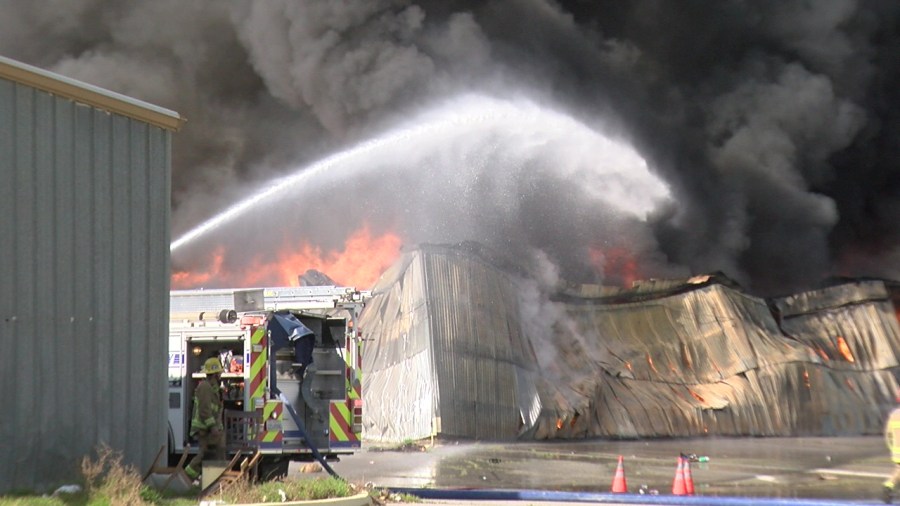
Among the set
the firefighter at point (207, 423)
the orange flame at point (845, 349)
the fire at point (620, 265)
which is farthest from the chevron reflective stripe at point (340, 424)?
the orange flame at point (845, 349)

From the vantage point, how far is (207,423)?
10.6 meters

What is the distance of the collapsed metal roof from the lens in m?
24.0

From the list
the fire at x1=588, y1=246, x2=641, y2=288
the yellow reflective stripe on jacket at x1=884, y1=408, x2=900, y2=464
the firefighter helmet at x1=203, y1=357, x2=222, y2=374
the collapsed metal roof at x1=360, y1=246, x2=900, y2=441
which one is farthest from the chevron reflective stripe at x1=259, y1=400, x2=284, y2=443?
the fire at x1=588, y1=246, x2=641, y2=288

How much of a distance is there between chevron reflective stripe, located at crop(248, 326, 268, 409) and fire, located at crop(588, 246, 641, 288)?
78.4 ft

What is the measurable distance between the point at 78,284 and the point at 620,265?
26844 mm

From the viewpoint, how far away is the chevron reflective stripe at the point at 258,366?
10992 mm

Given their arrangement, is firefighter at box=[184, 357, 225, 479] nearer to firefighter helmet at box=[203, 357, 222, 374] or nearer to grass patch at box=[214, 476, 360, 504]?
firefighter helmet at box=[203, 357, 222, 374]

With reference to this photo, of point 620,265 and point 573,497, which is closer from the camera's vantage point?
point 573,497

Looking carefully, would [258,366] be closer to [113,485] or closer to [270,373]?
[270,373]

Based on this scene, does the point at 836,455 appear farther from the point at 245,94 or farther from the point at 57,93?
the point at 245,94

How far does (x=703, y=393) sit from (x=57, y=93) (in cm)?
2369

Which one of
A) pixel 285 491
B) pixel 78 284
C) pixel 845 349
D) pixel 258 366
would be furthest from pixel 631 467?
pixel 845 349

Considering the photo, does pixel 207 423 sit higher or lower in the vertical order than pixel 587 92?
lower

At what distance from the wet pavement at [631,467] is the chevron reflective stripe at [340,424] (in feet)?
2.32
